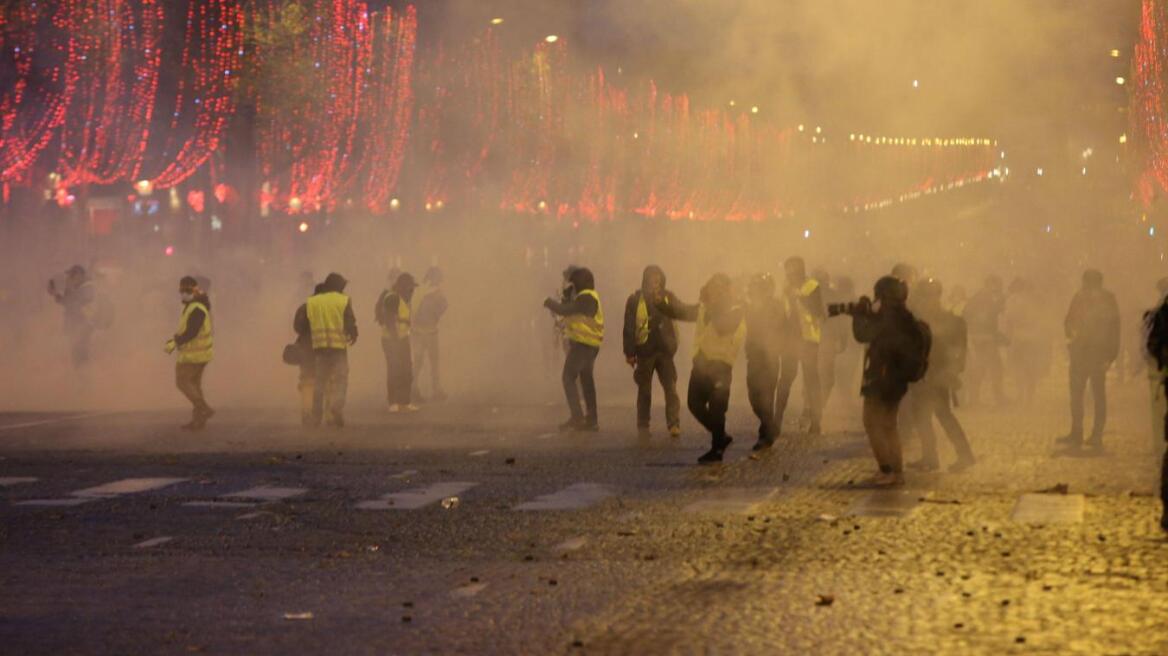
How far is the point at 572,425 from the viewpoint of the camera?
1836 cm

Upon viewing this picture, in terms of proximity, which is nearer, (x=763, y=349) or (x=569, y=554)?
(x=569, y=554)

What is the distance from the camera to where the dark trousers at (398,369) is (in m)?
22.1

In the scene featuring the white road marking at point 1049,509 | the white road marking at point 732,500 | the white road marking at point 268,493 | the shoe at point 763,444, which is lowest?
the white road marking at point 1049,509

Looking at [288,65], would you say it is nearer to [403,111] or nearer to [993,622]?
[403,111]

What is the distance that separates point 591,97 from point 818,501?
33.6 metres

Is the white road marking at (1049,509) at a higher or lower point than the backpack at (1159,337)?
lower

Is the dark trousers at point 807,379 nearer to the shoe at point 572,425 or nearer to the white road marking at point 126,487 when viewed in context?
the shoe at point 572,425

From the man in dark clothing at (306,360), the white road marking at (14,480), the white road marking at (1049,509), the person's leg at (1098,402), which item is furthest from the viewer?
the man in dark clothing at (306,360)

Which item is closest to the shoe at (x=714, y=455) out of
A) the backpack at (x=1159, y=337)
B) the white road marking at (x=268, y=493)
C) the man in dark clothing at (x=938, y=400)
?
the man in dark clothing at (x=938, y=400)

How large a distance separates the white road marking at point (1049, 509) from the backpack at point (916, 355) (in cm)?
136

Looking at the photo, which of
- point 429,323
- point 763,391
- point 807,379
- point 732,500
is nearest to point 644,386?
point 807,379

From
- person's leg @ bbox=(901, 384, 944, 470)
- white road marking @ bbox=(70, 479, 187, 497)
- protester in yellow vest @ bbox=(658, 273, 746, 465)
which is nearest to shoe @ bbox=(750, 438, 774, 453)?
protester in yellow vest @ bbox=(658, 273, 746, 465)

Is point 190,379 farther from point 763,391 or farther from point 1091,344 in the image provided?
point 1091,344

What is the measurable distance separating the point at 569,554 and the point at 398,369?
12574 mm
